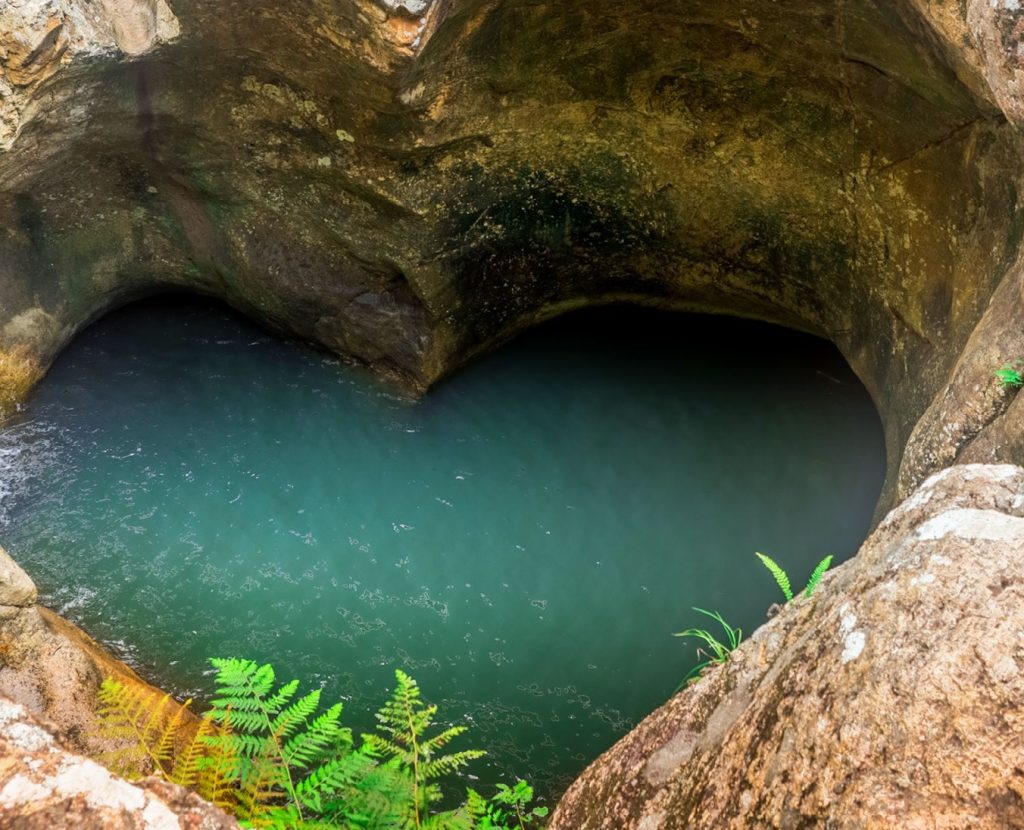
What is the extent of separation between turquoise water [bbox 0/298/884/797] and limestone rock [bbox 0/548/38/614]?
95 cm

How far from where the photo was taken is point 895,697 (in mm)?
1726

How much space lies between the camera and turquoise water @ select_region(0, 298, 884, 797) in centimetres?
463

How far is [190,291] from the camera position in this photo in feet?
22.8

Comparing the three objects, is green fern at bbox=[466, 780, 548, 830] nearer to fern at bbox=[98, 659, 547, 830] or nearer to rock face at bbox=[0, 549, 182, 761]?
fern at bbox=[98, 659, 547, 830]

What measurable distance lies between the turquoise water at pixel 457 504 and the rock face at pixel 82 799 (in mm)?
2455

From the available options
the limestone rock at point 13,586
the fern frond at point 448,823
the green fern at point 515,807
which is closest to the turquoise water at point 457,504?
the green fern at point 515,807

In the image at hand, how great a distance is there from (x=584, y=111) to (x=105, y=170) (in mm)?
3052

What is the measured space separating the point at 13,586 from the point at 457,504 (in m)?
2.52

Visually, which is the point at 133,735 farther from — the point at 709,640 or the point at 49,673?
the point at 709,640

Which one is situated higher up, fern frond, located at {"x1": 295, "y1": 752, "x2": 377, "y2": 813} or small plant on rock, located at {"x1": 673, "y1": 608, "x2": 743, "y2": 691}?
fern frond, located at {"x1": 295, "y1": 752, "x2": 377, "y2": 813}

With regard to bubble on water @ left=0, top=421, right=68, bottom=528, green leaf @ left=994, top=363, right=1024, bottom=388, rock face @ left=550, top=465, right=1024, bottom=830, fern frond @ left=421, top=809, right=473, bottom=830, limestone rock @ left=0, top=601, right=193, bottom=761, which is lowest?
bubble on water @ left=0, top=421, right=68, bottom=528

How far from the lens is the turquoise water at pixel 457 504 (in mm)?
4629

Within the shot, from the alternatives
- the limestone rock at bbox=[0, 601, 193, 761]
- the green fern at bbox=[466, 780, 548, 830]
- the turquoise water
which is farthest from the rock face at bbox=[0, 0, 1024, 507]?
the limestone rock at bbox=[0, 601, 193, 761]

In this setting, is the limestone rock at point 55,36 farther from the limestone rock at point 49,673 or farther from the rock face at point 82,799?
the rock face at point 82,799
